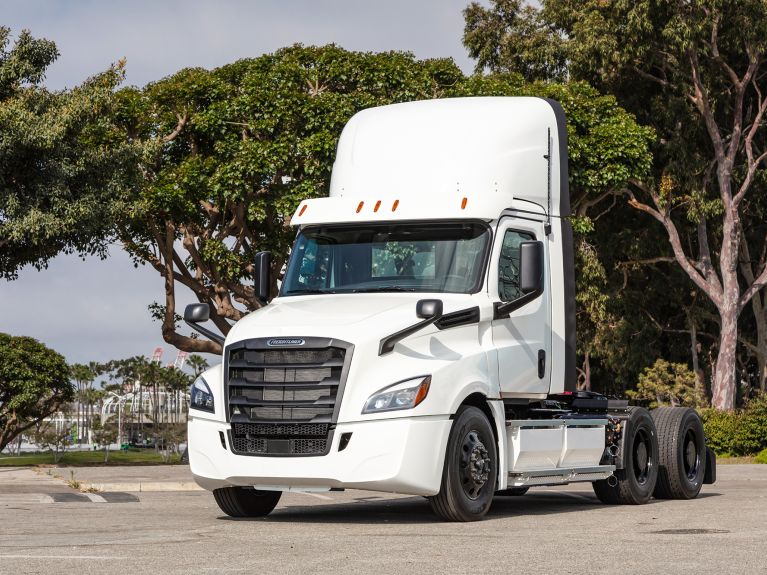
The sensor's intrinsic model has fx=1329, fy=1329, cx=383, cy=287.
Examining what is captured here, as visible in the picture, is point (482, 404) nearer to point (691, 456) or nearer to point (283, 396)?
point (283, 396)

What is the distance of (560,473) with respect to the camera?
13516 millimetres

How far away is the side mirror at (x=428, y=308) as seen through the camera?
11461 mm

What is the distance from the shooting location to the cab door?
12555mm

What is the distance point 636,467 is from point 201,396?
5826mm

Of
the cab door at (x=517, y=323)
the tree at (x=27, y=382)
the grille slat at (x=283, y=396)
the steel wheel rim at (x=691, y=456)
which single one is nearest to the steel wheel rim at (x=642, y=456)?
the steel wheel rim at (x=691, y=456)

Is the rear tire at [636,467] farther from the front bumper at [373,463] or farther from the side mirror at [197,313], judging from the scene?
the side mirror at [197,313]

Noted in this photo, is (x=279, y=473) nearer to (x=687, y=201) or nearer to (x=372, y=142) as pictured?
(x=372, y=142)

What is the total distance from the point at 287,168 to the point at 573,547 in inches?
973

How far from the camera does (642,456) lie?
15.6 meters

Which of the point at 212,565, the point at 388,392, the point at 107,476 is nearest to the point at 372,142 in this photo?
the point at 388,392

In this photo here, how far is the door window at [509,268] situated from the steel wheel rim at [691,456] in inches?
183

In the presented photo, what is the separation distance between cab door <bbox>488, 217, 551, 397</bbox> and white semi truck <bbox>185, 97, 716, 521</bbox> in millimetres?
26

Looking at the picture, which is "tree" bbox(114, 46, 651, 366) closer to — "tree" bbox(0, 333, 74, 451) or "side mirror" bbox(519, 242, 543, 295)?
"tree" bbox(0, 333, 74, 451)

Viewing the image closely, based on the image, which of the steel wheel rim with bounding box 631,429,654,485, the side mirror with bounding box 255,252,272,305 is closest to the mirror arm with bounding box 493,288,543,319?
the side mirror with bounding box 255,252,272,305
